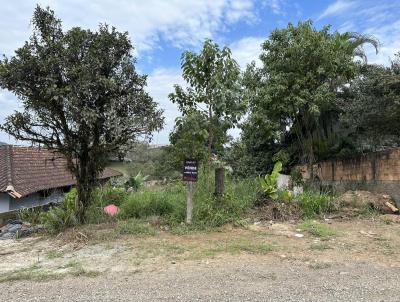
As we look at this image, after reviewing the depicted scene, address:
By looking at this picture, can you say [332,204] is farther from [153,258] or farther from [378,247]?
[153,258]

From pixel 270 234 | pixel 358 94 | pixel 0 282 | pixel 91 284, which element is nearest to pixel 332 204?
pixel 270 234

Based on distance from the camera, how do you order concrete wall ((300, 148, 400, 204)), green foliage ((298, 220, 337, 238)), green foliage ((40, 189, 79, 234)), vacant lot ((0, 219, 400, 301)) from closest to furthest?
vacant lot ((0, 219, 400, 301)), green foliage ((298, 220, 337, 238)), green foliage ((40, 189, 79, 234)), concrete wall ((300, 148, 400, 204))

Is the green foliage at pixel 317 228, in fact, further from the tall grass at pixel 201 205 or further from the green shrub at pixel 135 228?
Result: the green shrub at pixel 135 228

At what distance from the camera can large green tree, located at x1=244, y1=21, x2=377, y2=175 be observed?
13.4 m

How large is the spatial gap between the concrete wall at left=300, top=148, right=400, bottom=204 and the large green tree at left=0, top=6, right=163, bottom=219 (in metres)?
6.65

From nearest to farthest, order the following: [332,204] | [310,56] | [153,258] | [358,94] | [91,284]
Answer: [91,284]
[153,258]
[332,204]
[358,94]
[310,56]

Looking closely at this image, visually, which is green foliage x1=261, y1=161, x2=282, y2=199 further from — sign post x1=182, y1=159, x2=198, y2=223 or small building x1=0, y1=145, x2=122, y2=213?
small building x1=0, y1=145, x2=122, y2=213

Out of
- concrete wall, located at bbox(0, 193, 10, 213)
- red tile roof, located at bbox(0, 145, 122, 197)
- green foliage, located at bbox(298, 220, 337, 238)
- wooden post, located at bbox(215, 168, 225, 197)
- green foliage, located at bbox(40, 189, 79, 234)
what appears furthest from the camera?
red tile roof, located at bbox(0, 145, 122, 197)

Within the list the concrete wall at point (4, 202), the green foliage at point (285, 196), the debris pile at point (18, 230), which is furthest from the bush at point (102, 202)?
the concrete wall at point (4, 202)

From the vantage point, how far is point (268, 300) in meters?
4.45

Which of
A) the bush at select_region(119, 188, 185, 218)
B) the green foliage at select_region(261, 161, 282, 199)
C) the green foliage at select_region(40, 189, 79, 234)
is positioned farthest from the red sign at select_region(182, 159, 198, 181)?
the green foliage at select_region(40, 189, 79, 234)

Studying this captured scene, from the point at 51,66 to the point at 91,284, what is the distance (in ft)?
16.6

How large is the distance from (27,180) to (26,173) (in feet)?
3.40

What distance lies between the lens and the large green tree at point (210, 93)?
29.3ft
